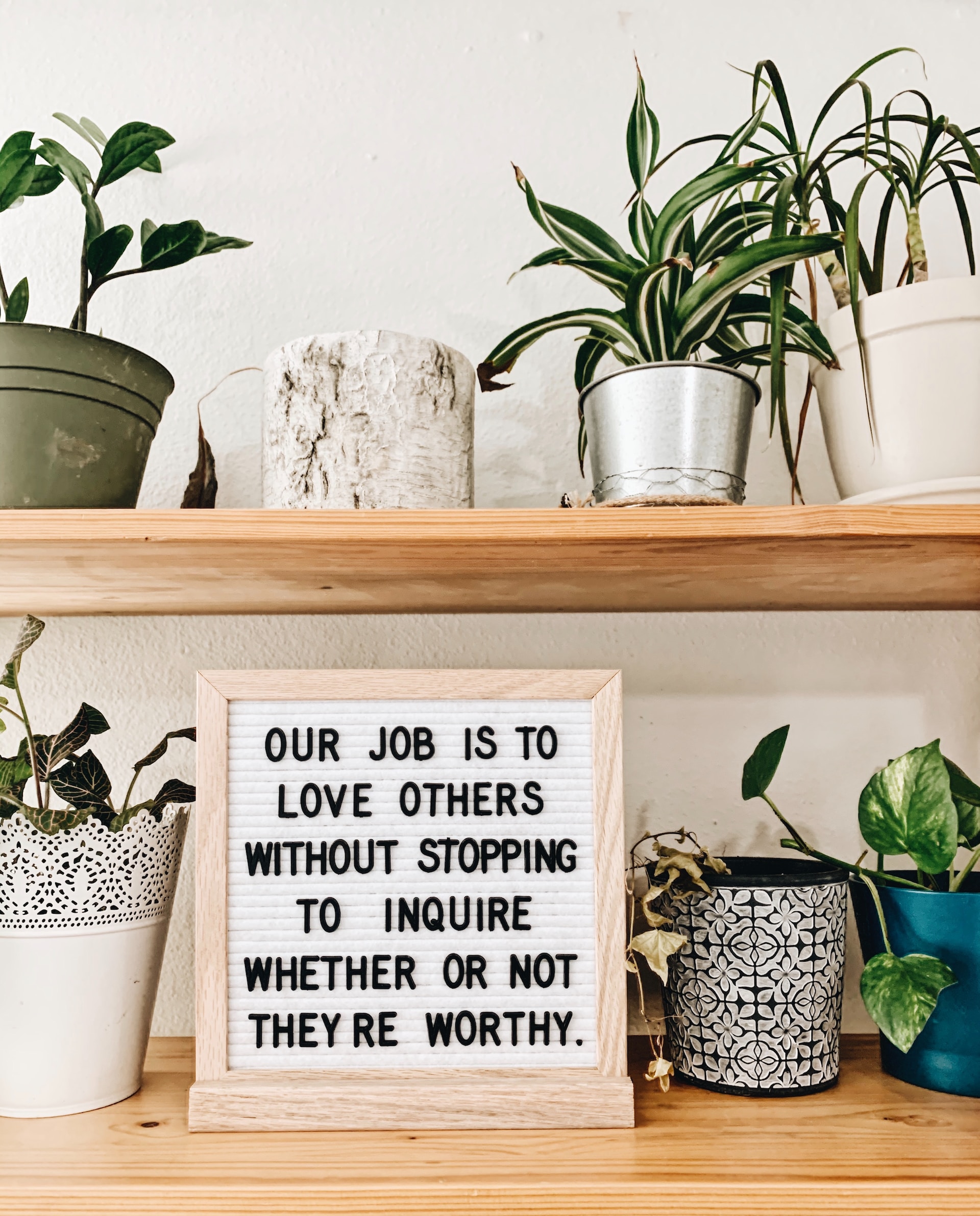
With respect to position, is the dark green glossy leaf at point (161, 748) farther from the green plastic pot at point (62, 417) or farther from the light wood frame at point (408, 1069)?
the green plastic pot at point (62, 417)

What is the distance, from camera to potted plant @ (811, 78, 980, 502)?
73cm

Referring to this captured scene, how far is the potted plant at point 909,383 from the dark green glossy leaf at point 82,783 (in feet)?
2.28

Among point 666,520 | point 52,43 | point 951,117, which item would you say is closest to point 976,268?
point 951,117

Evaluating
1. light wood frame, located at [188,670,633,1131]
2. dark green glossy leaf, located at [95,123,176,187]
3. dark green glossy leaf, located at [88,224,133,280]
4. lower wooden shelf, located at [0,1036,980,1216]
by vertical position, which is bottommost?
lower wooden shelf, located at [0,1036,980,1216]

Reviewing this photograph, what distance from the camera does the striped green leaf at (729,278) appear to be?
2.29 feet

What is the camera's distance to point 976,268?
0.99m

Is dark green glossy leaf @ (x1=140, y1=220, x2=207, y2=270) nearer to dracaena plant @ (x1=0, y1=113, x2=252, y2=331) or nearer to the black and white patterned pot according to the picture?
dracaena plant @ (x1=0, y1=113, x2=252, y2=331)

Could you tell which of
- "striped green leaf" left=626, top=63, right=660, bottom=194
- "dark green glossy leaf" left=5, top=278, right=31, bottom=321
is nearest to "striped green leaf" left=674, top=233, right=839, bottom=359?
"striped green leaf" left=626, top=63, right=660, bottom=194

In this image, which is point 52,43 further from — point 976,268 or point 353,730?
point 976,268

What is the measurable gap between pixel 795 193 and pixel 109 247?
2.06 feet

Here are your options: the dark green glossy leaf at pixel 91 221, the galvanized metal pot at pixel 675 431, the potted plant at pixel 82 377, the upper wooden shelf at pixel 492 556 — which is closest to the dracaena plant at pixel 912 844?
the upper wooden shelf at pixel 492 556

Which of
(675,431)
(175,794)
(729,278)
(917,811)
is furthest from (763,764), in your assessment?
(175,794)

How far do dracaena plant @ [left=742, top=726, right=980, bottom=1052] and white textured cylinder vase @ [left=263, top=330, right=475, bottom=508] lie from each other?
412 mm

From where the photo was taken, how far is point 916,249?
800 mm
